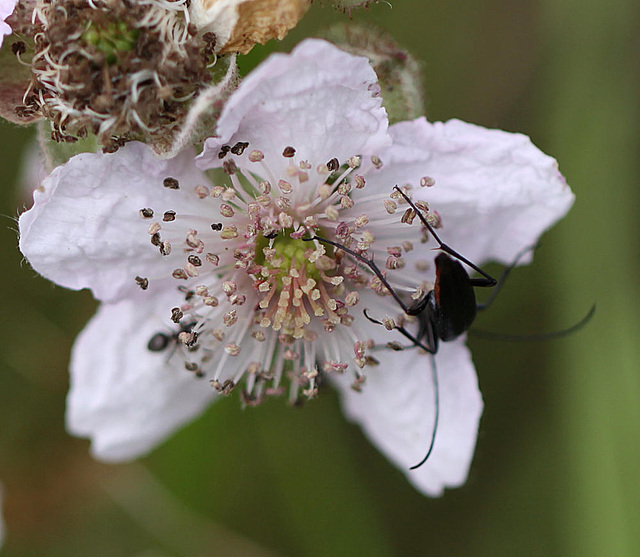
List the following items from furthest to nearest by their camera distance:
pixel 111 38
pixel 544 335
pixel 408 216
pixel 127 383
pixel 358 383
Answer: pixel 544 335 < pixel 127 383 < pixel 358 383 < pixel 408 216 < pixel 111 38

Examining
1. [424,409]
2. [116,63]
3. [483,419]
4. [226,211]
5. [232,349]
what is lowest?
[483,419]

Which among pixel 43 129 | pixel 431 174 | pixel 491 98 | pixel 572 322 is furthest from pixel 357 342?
pixel 491 98

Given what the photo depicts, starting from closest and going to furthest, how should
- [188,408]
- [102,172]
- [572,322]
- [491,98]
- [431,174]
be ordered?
[102,172]
[431,174]
[188,408]
[572,322]
[491,98]

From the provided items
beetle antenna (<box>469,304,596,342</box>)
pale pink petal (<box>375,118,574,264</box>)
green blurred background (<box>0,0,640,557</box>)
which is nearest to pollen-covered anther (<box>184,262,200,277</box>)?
pale pink petal (<box>375,118,574,264</box>)

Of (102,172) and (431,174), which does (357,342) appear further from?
(102,172)

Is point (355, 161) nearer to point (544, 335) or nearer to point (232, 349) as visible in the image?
point (232, 349)

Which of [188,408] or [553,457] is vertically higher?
[188,408]

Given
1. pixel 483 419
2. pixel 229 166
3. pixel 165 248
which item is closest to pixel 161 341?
pixel 165 248
